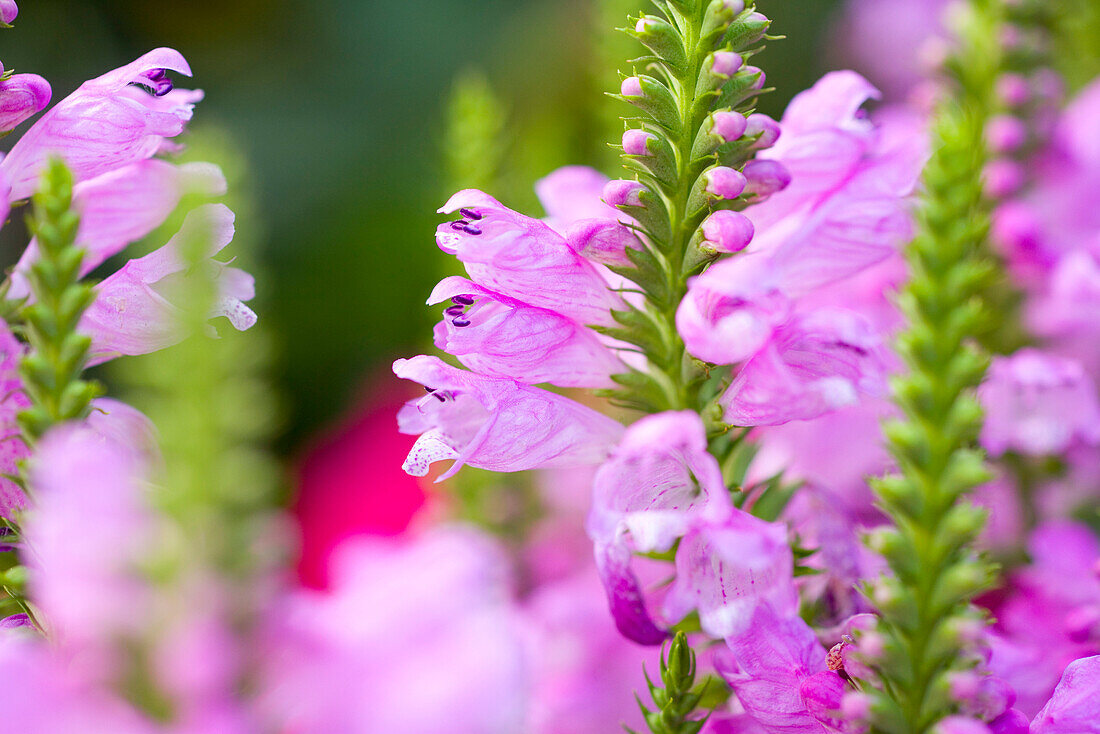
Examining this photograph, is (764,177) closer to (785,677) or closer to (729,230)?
(729,230)

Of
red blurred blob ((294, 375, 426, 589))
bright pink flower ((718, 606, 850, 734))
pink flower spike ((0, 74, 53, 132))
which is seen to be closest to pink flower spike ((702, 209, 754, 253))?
bright pink flower ((718, 606, 850, 734))

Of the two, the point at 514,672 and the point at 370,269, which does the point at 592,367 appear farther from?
the point at 370,269

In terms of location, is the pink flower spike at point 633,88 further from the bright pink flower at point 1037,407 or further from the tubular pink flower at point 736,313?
the bright pink flower at point 1037,407

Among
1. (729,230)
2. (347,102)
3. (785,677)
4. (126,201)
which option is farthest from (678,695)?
(347,102)

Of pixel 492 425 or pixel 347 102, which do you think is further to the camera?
pixel 347 102

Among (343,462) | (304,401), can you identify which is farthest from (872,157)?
(304,401)

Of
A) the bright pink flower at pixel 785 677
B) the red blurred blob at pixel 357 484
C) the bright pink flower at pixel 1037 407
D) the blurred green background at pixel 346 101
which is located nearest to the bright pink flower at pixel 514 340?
the bright pink flower at pixel 785 677
